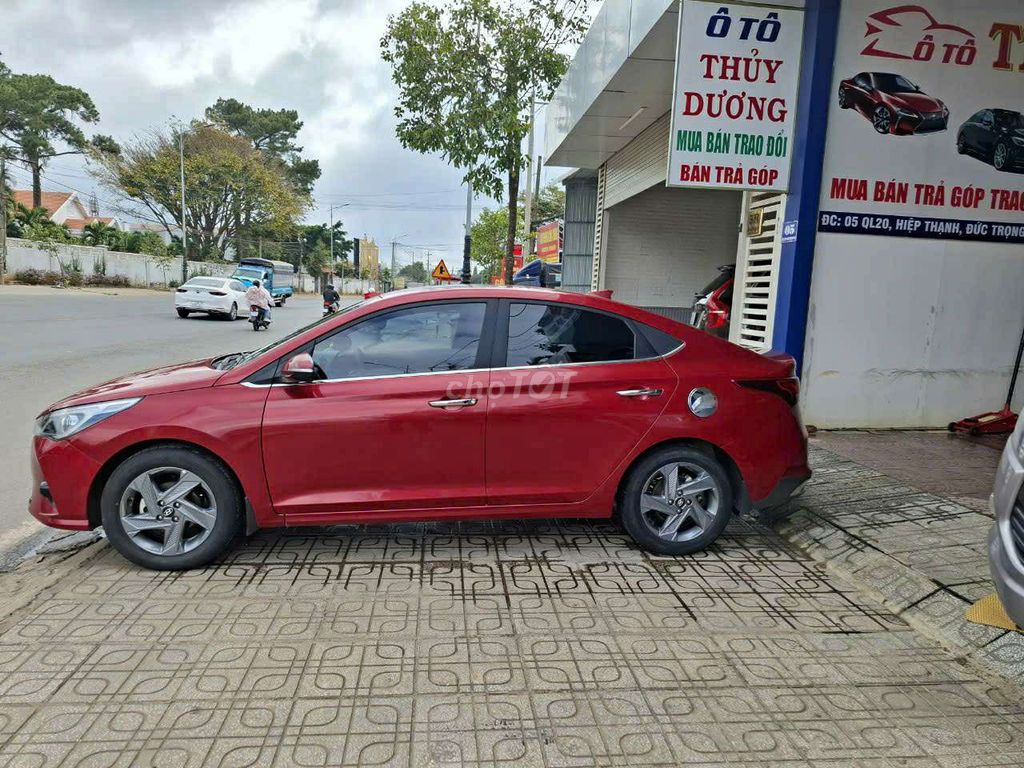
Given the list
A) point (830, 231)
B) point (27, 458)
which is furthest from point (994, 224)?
point (27, 458)

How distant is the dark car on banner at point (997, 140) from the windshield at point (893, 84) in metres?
0.75

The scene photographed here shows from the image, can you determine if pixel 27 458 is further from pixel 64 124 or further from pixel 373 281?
pixel 373 281

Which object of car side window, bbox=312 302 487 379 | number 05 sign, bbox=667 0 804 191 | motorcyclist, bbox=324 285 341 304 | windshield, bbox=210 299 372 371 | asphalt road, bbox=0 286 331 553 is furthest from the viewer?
motorcyclist, bbox=324 285 341 304

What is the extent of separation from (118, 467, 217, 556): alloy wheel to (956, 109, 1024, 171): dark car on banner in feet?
24.0

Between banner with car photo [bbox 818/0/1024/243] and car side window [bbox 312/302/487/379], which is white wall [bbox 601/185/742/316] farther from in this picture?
car side window [bbox 312/302/487/379]

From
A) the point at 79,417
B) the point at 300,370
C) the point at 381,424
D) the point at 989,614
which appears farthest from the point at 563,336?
the point at 79,417

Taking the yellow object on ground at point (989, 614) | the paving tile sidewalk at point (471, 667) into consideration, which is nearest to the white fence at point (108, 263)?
the paving tile sidewalk at point (471, 667)

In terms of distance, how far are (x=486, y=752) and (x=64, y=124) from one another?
5966 centimetres

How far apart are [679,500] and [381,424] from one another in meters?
1.77

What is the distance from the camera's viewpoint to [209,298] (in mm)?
22250

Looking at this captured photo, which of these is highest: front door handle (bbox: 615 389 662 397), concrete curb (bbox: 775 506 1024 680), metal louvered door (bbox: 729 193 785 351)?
metal louvered door (bbox: 729 193 785 351)

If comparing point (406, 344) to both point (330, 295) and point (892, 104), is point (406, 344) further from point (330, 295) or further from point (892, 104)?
point (330, 295)

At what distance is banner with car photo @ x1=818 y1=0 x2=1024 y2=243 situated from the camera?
252 inches

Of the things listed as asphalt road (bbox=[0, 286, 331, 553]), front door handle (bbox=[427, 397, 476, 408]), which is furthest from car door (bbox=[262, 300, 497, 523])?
asphalt road (bbox=[0, 286, 331, 553])
